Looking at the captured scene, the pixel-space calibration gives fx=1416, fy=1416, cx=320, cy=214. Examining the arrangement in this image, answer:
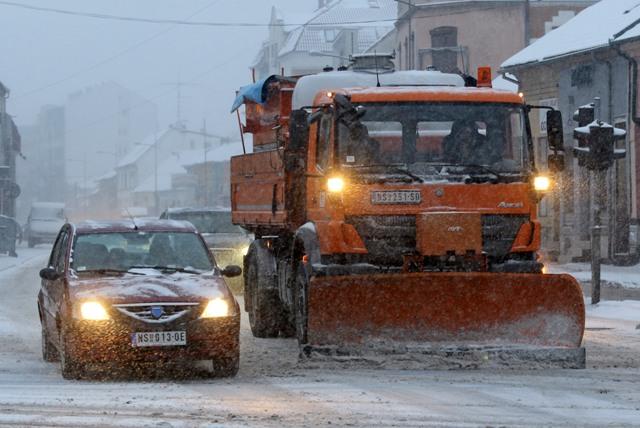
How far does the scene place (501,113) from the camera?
13.6 m

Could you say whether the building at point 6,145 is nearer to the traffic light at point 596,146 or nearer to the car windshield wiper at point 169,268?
the traffic light at point 596,146

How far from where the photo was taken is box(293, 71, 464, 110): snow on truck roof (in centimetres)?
1563

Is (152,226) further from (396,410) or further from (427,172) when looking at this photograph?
(396,410)

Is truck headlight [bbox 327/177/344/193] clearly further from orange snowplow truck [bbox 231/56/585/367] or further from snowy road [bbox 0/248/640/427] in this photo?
snowy road [bbox 0/248/640/427]

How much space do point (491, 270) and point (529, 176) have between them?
0.96 metres

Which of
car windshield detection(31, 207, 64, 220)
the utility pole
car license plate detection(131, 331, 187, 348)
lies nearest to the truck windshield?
car license plate detection(131, 331, 187, 348)

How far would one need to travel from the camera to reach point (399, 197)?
13039mm

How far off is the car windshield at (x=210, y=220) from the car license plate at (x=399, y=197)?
1303cm

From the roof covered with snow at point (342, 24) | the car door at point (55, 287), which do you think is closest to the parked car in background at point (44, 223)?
the roof covered with snow at point (342, 24)

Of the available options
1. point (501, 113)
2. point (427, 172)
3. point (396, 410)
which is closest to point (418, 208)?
point (427, 172)

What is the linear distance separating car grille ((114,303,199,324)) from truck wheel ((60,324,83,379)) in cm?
56

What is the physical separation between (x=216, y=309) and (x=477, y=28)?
1838 inches

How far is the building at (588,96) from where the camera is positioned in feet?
113

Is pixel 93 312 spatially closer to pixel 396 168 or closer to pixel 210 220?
pixel 396 168
